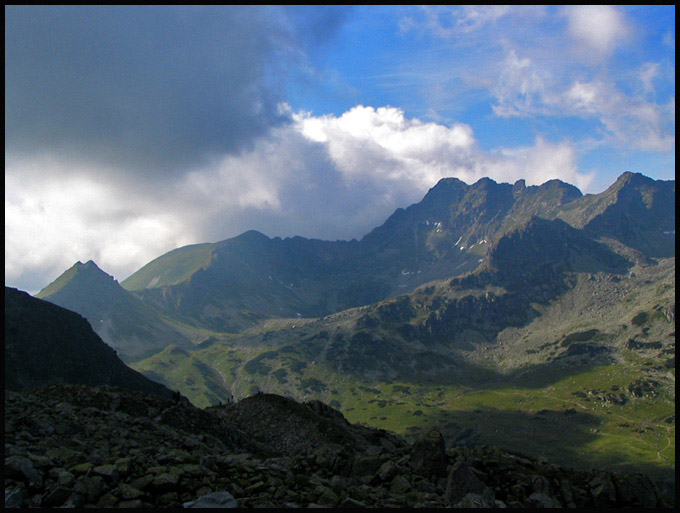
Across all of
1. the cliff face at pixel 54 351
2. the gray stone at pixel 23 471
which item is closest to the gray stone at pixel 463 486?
the gray stone at pixel 23 471

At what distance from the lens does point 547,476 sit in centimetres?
2784

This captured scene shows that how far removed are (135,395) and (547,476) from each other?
42.3m

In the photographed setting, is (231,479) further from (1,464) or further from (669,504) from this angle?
(669,504)

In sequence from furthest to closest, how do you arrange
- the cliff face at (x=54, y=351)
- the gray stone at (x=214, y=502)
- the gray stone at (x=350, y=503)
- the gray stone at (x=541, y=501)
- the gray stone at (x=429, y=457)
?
the cliff face at (x=54, y=351)
the gray stone at (x=429, y=457)
the gray stone at (x=541, y=501)
the gray stone at (x=350, y=503)
the gray stone at (x=214, y=502)

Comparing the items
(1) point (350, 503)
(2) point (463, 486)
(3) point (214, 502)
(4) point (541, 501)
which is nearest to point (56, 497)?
(3) point (214, 502)

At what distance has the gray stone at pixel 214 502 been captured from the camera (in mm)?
16172

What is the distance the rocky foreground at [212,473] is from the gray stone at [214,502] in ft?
0.16

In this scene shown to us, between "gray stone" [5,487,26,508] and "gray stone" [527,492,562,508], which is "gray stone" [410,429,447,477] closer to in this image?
"gray stone" [527,492,562,508]

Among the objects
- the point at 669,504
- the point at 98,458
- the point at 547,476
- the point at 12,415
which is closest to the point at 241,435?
the point at 12,415

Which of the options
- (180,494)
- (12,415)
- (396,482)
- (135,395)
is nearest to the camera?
(180,494)

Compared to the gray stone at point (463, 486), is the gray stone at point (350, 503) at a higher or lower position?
higher

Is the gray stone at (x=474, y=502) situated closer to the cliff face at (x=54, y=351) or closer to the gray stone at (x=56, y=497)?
the gray stone at (x=56, y=497)

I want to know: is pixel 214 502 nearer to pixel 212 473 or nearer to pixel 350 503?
pixel 212 473

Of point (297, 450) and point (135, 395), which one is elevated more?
point (135, 395)
